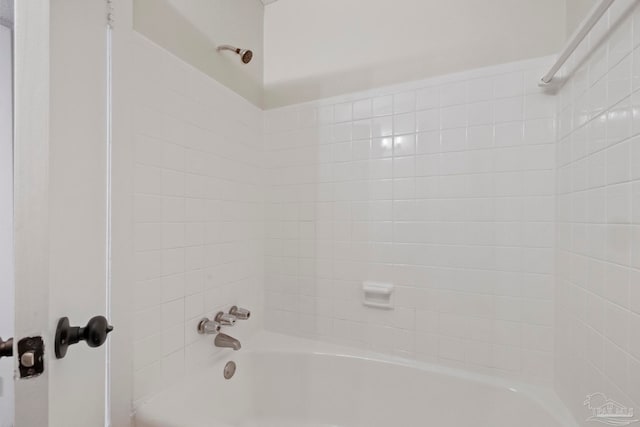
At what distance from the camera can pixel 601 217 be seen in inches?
34.4

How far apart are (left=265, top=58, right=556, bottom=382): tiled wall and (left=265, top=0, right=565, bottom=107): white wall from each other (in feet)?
0.27

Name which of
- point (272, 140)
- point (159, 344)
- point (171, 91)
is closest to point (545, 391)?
point (159, 344)

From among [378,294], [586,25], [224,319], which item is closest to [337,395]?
[378,294]

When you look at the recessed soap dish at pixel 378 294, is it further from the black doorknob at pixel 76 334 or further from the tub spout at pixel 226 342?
the black doorknob at pixel 76 334

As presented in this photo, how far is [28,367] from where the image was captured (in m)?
0.56

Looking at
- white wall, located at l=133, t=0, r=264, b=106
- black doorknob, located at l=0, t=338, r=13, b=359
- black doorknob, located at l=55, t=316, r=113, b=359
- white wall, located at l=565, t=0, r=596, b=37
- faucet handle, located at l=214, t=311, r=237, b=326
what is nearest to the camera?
black doorknob, located at l=0, t=338, r=13, b=359

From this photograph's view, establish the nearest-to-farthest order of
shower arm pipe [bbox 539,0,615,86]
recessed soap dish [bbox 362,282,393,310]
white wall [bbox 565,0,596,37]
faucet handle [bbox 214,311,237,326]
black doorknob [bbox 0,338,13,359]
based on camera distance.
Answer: black doorknob [bbox 0,338,13,359] → shower arm pipe [bbox 539,0,615,86] → white wall [bbox 565,0,596,37] → faucet handle [bbox 214,311,237,326] → recessed soap dish [bbox 362,282,393,310]

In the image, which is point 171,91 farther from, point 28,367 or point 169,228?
point 28,367

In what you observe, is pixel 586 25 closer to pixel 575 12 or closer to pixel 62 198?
pixel 575 12

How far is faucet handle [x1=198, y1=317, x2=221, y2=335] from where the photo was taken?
1.29 m

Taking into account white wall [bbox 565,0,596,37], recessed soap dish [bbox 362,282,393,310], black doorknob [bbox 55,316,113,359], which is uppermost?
→ white wall [bbox 565,0,596,37]

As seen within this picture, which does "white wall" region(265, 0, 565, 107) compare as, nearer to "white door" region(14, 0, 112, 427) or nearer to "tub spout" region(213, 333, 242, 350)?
"white door" region(14, 0, 112, 427)

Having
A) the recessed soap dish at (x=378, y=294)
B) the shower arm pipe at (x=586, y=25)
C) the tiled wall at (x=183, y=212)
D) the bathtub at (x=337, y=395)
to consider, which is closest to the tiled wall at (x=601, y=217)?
the shower arm pipe at (x=586, y=25)

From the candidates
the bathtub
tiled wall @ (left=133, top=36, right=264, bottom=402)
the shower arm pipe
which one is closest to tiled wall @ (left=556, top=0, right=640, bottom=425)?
the shower arm pipe
